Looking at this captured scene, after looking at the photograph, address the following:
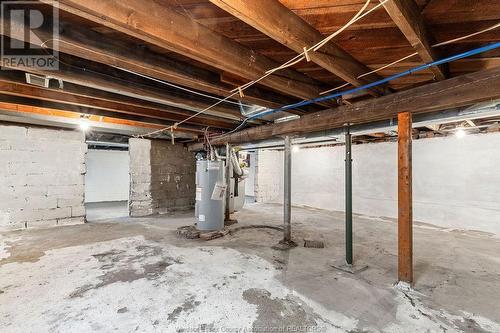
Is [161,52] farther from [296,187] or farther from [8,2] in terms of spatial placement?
[296,187]

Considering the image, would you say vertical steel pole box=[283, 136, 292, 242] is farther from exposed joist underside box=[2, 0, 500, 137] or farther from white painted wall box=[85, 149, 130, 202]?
white painted wall box=[85, 149, 130, 202]

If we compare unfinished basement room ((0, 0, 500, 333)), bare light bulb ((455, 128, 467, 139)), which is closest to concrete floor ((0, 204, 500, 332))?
unfinished basement room ((0, 0, 500, 333))

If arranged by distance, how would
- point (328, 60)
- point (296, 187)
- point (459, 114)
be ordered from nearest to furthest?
point (328, 60)
point (459, 114)
point (296, 187)

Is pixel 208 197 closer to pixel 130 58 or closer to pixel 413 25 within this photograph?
pixel 130 58

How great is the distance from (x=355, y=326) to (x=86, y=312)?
1904 mm

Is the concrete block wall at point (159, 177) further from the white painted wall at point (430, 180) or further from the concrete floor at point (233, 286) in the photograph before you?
the white painted wall at point (430, 180)

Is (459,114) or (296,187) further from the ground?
(459,114)

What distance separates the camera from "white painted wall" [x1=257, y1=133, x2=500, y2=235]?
422cm

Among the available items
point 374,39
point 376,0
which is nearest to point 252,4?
point 376,0

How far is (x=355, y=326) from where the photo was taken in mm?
1587

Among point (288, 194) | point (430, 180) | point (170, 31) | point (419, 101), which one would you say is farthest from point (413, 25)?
point (430, 180)

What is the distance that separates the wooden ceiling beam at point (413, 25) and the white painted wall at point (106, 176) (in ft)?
28.6

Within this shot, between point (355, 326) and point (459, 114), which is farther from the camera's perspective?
point (459, 114)

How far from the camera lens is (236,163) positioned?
4844mm
